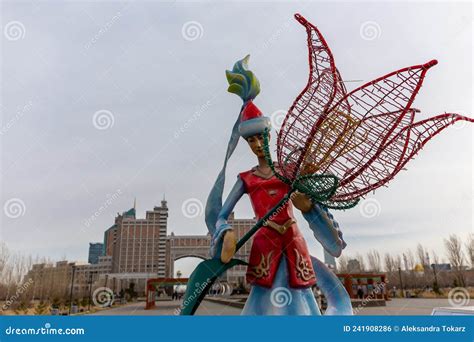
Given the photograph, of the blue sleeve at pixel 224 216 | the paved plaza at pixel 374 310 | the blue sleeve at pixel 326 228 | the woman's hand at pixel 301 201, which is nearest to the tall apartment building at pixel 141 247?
the paved plaza at pixel 374 310

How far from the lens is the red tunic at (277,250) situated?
4.87 metres

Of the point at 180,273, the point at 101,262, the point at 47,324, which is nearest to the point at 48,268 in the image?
the point at 180,273

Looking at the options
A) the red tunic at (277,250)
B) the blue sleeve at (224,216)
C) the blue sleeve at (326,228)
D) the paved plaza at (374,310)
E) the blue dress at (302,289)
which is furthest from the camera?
the paved plaza at (374,310)

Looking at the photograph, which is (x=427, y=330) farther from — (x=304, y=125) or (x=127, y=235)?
(x=127, y=235)

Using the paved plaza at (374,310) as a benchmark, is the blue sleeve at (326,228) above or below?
above

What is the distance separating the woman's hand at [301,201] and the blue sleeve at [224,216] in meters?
0.85

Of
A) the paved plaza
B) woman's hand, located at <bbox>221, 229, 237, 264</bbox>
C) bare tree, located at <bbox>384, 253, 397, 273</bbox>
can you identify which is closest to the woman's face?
woman's hand, located at <bbox>221, 229, 237, 264</bbox>

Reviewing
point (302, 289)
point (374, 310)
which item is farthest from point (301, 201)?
point (374, 310)

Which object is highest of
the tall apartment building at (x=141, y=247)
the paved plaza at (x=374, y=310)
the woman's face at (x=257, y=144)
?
the tall apartment building at (x=141, y=247)

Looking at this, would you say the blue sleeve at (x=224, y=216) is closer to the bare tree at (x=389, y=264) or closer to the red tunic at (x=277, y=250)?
the red tunic at (x=277, y=250)

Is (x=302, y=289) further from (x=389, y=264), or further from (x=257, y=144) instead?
(x=389, y=264)

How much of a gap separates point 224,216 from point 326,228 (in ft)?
4.93

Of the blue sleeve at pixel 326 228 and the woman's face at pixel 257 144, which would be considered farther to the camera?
the woman's face at pixel 257 144

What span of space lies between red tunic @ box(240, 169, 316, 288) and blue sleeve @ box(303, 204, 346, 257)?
1.10ft
